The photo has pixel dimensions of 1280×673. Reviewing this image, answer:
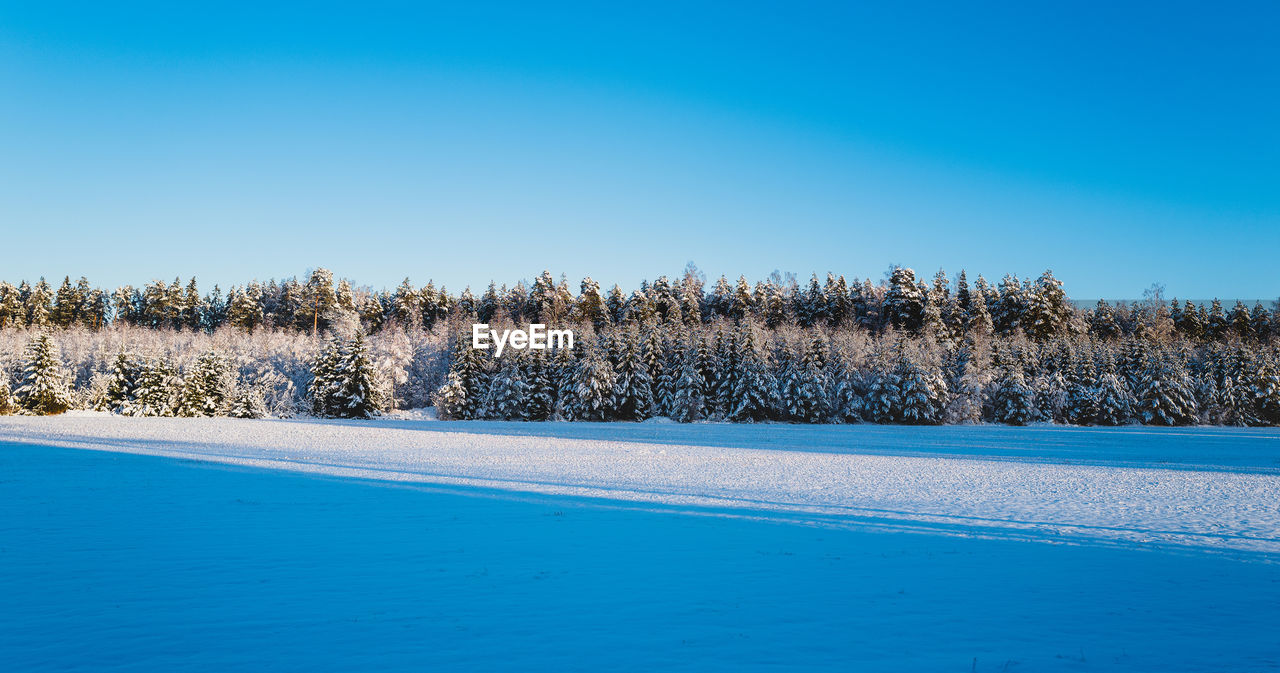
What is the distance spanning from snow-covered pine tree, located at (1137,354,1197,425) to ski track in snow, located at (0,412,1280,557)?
22.6m

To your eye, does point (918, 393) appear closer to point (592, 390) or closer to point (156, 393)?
point (592, 390)

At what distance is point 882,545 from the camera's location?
41.6 ft

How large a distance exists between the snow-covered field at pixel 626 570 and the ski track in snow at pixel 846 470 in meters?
0.21

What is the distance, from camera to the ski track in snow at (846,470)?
15586 mm

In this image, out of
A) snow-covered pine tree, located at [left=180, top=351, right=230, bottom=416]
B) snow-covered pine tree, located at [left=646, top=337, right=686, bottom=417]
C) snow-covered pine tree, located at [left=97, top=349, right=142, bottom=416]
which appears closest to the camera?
snow-covered pine tree, located at [left=180, top=351, right=230, bottom=416]

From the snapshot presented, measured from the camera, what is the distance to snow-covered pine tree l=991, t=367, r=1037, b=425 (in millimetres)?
68812

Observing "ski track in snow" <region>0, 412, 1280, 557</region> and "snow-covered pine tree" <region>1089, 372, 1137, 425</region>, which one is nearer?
"ski track in snow" <region>0, 412, 1280, 557</region>

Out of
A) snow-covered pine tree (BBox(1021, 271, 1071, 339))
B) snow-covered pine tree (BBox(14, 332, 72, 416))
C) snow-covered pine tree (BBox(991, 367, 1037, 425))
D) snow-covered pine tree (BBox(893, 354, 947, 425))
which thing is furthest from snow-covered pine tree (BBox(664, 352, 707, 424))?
snow-covered pine tree (BBox(14, 332, 72, 416))

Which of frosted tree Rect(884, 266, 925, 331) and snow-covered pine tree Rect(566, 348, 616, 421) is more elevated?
frosted tree Rect(884, 266, 925, 331)

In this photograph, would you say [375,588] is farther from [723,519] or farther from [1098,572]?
[1098,572]

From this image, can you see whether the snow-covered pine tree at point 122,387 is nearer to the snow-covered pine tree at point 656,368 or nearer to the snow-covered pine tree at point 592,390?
the snow-covered pine tree at point 592,390

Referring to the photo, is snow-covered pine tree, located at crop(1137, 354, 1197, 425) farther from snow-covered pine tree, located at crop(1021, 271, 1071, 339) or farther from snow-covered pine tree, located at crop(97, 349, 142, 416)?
snow-covered pine tree, located at crop(97, 349, 142, 416)

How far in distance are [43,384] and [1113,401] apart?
97747 millimetres

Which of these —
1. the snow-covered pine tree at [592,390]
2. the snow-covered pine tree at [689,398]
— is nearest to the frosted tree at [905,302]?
the snow-covered pine tree at [689,398]
